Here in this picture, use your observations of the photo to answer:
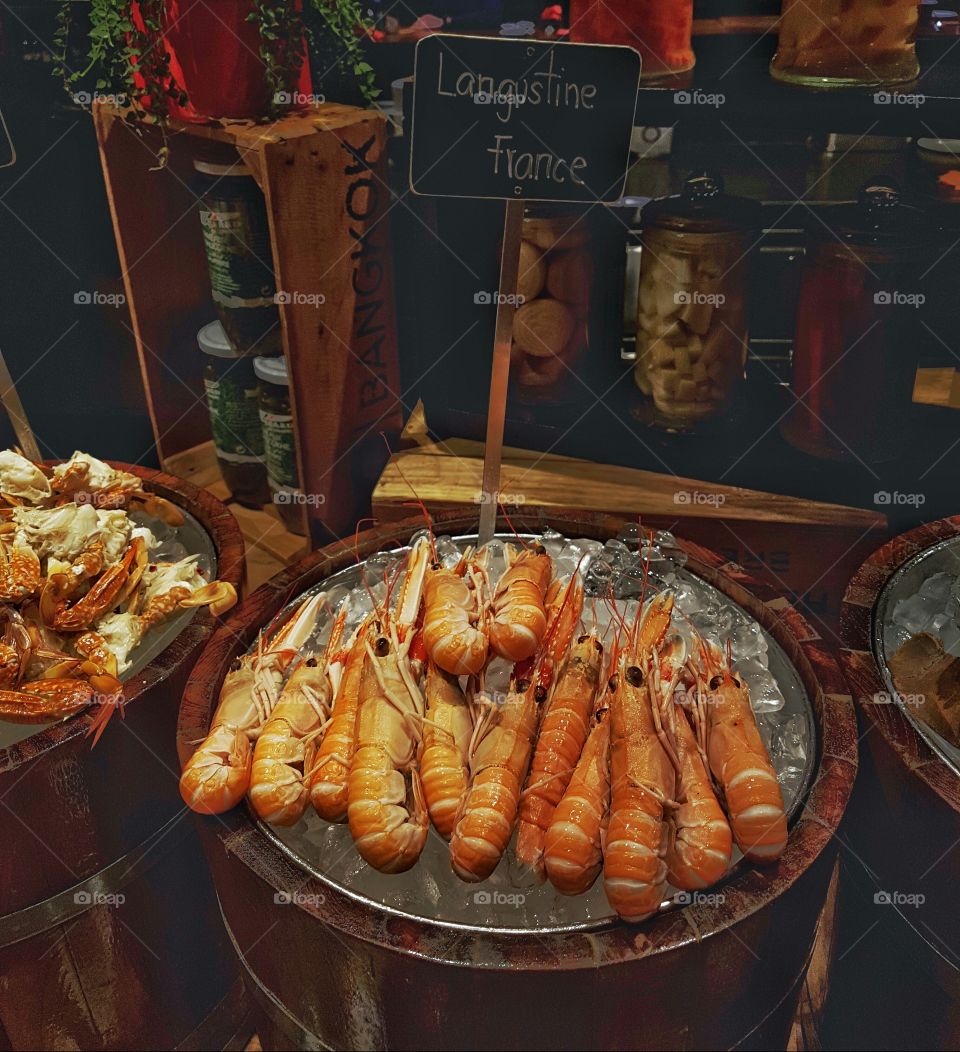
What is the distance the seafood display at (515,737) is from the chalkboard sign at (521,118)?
81cm

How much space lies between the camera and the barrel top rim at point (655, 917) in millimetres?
1451

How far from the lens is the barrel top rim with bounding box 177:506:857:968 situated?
1.45 metres

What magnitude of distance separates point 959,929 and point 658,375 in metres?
1.58

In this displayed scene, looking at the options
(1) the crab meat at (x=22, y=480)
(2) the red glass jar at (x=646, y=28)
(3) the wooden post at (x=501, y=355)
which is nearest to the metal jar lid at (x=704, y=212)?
(2) the red glass jar at (x=646, y=28)

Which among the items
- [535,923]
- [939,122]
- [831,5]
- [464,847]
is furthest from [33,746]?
[939,122]

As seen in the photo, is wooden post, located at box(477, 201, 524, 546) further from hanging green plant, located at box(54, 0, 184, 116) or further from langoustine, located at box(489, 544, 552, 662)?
hanging green plant, located at box(54, 0, 184, 116)

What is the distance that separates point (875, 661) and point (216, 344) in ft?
7.68

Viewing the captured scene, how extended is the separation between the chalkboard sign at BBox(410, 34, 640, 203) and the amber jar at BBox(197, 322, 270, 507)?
4.92ft

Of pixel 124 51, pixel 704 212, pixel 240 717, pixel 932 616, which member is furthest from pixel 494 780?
pixel 124 51

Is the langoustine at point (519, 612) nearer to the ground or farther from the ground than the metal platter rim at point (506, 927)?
farther from the ground

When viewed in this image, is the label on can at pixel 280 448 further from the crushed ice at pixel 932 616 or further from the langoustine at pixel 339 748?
the crushed ice at pixel 932 616

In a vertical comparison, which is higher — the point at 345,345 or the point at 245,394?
the point at 345,345

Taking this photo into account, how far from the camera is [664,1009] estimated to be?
5.04 feet

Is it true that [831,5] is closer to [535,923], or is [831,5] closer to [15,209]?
[535,923]
